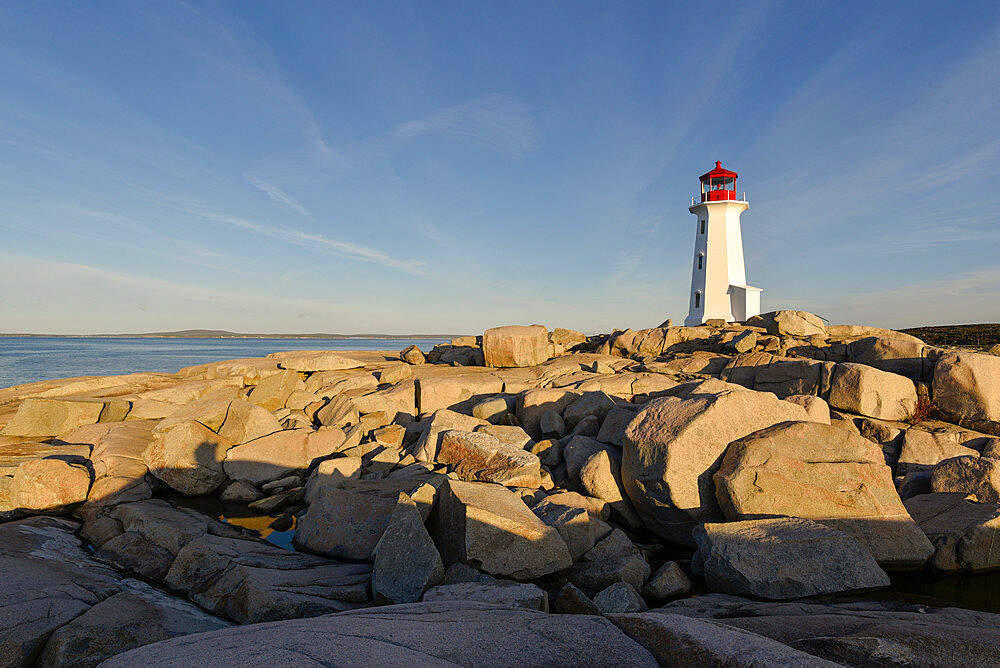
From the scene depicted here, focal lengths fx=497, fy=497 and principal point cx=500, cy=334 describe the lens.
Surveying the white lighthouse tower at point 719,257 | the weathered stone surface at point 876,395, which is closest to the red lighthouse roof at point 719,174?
the white lighthouse tower at point 719,257

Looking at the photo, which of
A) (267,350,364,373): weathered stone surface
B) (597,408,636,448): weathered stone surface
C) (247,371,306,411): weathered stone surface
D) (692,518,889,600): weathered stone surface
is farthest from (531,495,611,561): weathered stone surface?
(267,350,364,373): weathered stone surface

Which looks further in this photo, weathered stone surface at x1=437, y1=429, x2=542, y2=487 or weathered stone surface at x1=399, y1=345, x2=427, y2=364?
weathered stone surface at x1=399, y1=345, x2=427, y2=364

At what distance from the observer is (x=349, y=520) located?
745 cm

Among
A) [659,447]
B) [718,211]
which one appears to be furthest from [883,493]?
[718,211]

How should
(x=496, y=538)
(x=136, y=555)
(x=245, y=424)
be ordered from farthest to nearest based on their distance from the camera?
(x=245, y=424)
(x=136, y=555)
(x=496, y=538)

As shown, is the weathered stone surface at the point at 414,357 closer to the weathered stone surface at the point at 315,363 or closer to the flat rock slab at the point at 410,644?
the weathered stone surface at the point at 315,363

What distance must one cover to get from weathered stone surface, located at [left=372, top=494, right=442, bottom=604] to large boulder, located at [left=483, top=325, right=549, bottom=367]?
36.5 ft

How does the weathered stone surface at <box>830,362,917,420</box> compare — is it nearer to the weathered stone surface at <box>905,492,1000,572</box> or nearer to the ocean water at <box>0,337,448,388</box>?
the weathered stone surface at <box>905,492,1000,572</box>

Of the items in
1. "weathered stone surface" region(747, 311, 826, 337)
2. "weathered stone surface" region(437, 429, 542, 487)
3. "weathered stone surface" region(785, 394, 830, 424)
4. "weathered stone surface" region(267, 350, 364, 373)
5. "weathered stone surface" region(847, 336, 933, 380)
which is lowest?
"weathered stone surface" region(437, 429, 542, 487)

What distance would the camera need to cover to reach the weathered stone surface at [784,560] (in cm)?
573

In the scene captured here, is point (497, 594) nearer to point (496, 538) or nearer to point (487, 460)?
point (496, 538)

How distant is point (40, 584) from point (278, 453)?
5.17m

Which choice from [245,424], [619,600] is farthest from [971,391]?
[245,424]

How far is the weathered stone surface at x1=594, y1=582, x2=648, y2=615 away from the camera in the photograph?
5223 mm
